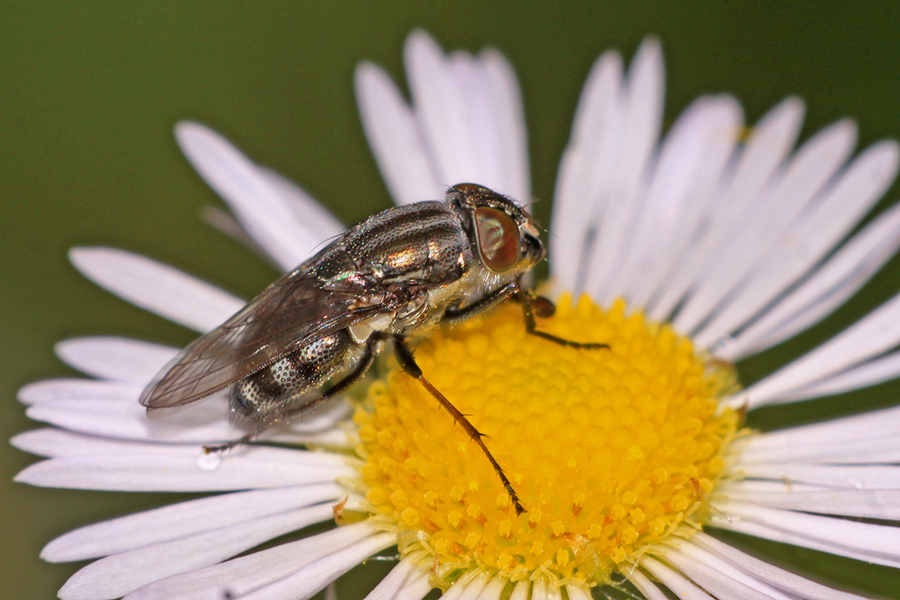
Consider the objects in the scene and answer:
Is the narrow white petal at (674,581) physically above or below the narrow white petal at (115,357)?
below

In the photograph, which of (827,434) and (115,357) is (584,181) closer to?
(827,434)

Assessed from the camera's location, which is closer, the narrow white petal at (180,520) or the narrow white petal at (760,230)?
the narrow white petal at (180,520)

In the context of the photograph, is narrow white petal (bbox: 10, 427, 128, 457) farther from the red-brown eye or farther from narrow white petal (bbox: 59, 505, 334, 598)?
the red-brown eye

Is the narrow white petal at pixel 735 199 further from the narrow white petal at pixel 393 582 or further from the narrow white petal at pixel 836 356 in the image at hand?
the narrow white petal at pixel 393 582

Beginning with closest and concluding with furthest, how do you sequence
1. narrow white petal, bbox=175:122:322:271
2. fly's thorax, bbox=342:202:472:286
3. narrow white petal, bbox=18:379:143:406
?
1. fly's thorax, bbox=342:202:472:286
2. narrow white petal, bbox=18:379:143:406
3. narrow white petal, bbox=175:122:322:271

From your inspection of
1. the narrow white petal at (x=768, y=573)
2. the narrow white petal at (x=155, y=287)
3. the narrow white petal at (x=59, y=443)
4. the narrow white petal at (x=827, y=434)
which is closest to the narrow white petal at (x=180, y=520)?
the narrow white petal at (x=59, y=443)

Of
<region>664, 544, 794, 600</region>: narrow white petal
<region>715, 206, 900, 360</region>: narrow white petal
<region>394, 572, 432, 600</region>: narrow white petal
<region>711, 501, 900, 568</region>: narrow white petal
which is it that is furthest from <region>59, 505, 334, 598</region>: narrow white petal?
<region>715, 206, 900, 360</region>: narrow white petal
